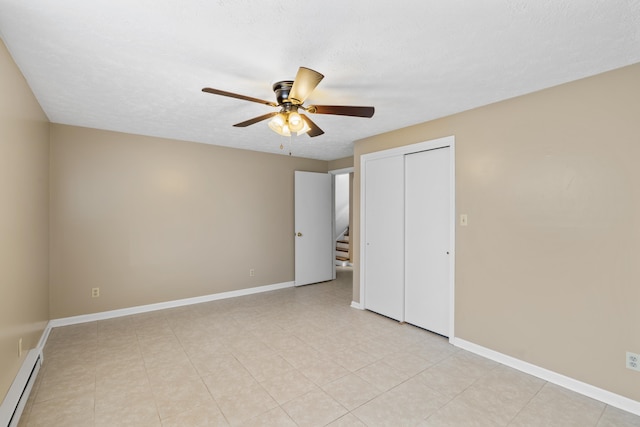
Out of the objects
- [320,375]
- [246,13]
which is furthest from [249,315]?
[246,13]

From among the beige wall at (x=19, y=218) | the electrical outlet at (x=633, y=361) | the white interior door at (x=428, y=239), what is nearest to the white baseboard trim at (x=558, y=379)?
the electrical outlet at (x=633, y=361)

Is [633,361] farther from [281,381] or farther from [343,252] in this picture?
[343,252]

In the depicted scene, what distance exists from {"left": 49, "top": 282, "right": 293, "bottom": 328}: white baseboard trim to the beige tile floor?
146mm

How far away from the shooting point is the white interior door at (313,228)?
5375 mm

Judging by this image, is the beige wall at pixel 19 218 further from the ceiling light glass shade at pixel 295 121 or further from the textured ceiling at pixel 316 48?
the ceiling light glass shade at pixel 295 121

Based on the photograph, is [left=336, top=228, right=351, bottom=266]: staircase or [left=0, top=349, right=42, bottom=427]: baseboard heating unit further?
[left=336, top=228, right=351, bottom=266]: staircase

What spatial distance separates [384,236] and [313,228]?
1.92m

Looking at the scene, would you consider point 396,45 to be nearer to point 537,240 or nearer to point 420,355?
point 537,240

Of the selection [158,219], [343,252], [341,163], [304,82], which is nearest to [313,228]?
[341,163]

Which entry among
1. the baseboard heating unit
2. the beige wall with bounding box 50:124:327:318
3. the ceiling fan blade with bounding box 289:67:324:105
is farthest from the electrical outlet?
the beige wall with bounding box 50:124:327:318

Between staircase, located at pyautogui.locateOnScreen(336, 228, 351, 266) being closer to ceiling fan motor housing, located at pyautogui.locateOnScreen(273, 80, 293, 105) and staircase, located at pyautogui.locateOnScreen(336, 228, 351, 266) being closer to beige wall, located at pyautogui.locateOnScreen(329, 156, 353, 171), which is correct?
beige wall, located at pyautogui.locateOnScreen(329, 156, 353, 171)

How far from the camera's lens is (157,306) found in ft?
13.4

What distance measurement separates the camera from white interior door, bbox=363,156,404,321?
368cm

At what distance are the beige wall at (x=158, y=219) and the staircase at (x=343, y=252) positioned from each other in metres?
2.45
